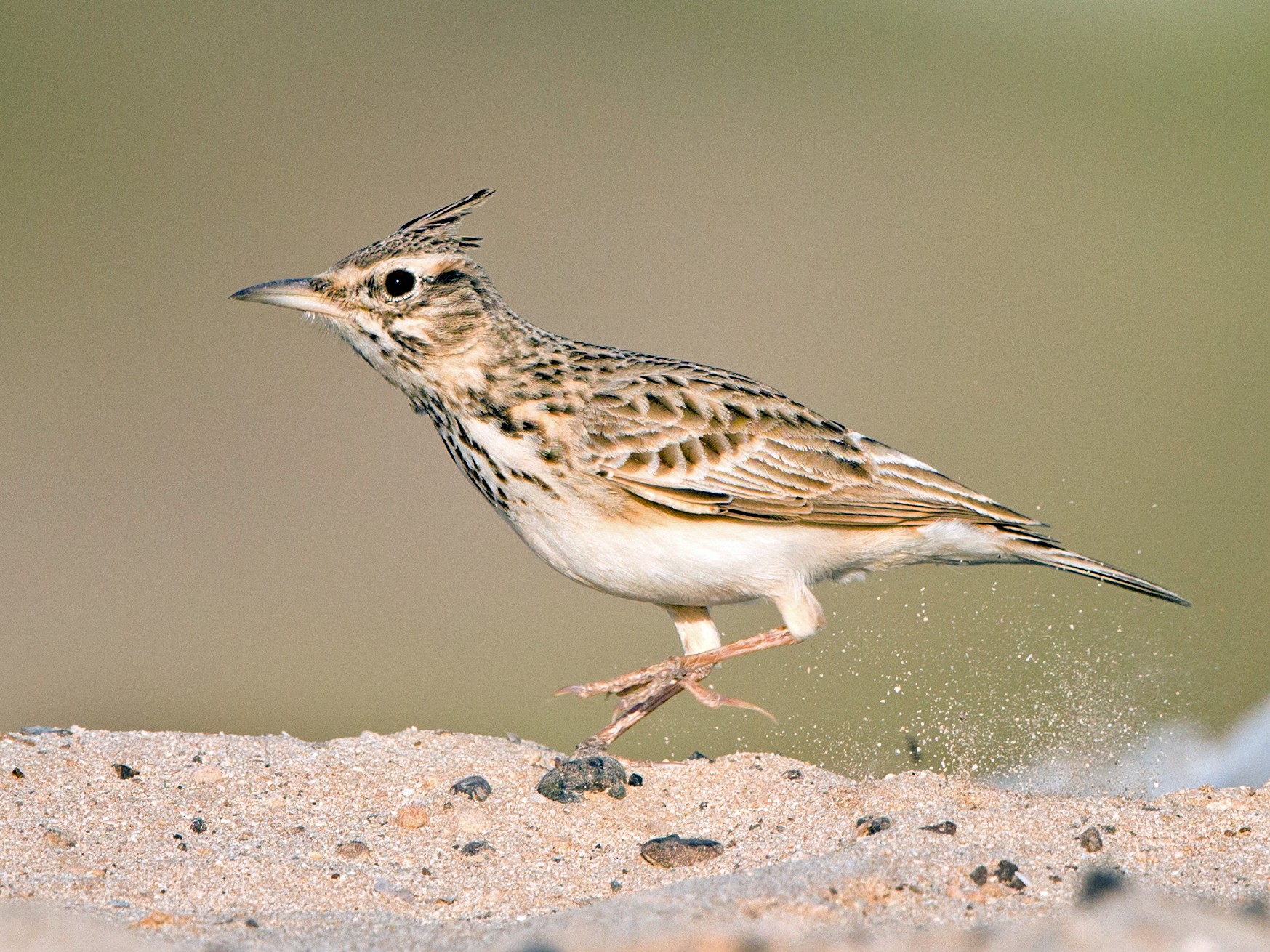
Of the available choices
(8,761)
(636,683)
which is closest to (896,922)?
(636,683)

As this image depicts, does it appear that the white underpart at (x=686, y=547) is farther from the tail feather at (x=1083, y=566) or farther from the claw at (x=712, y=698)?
the claw at (x=712, y=698)

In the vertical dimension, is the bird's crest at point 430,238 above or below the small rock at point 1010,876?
above

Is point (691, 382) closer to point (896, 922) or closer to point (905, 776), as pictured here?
point (905, 776)

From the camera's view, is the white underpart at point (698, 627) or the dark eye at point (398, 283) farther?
the white underpart at point (698, 627)

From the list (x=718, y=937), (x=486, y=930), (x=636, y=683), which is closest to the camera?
(x=718, y=937)

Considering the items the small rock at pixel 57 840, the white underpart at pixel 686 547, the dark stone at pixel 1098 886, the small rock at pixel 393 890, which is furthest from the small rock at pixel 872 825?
the small rock at pixel 57 840

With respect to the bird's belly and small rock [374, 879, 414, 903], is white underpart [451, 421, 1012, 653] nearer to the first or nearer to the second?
the bird's belly

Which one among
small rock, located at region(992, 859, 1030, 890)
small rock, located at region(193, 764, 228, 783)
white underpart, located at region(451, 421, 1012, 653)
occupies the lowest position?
small rock, located at region(992, 859, 1030, 890)

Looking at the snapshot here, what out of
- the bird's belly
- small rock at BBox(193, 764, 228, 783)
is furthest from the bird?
small rock at BBox(193, 764, 228, 783)
